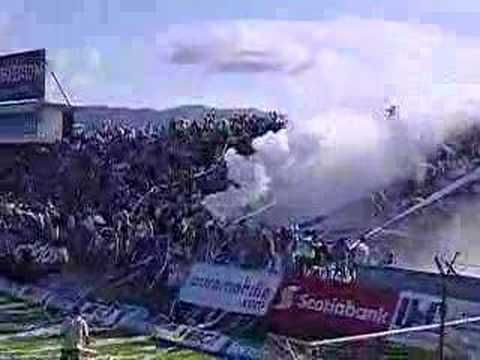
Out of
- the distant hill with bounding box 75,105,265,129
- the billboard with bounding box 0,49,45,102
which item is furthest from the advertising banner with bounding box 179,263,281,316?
the billboard with bounding box 0,49,45,102

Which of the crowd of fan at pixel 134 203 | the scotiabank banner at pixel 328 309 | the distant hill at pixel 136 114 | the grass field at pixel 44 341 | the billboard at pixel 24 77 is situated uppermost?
the billboard at pixel 24 77

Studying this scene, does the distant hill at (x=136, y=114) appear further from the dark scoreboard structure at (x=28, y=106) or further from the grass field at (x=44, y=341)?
the grass field at (x=44, y=341)

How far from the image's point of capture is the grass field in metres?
15.2

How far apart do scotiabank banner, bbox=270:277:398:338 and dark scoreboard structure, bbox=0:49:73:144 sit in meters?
7.43

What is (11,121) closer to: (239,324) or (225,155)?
(225,155)

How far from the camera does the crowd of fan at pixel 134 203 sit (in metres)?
17.8

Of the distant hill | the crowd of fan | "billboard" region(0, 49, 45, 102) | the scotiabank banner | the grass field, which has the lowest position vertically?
the grass field

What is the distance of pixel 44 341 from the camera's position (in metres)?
16.5

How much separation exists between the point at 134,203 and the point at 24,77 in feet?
18.3

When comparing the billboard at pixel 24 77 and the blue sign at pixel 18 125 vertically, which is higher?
the billboard at pixel 24 77

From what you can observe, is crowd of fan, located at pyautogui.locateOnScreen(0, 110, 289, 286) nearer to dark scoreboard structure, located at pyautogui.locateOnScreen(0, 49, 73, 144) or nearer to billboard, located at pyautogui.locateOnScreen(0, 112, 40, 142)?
→ dark scoreboard structure, located at pyautogui.locateOnScreen(0, 49, 73, 144)

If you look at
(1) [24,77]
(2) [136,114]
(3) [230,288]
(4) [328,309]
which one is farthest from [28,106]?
(4) [328,309]

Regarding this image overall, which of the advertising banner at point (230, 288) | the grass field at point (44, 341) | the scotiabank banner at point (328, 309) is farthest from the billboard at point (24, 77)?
the scotiabank banner at point (328, 309)

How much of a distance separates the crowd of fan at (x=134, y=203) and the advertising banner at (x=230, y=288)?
22 cm
